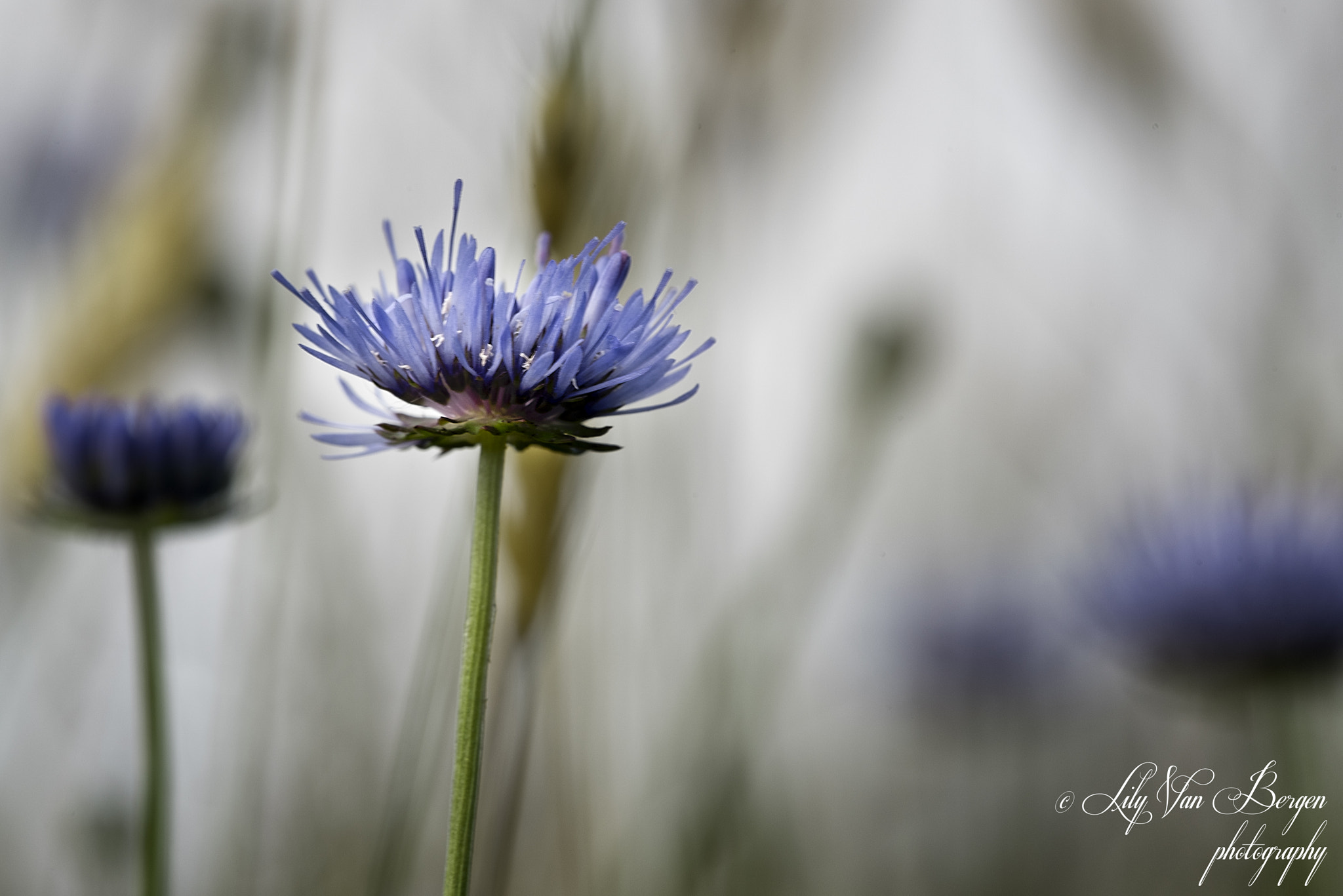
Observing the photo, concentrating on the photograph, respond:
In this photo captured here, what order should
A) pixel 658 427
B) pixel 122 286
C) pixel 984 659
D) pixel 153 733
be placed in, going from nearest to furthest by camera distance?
pixel 153 733 → pixel 122 286 → pixel 658 427 → pixel 984 659

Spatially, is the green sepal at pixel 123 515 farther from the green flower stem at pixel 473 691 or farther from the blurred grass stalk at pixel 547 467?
the green flower stem at pixel 473 691

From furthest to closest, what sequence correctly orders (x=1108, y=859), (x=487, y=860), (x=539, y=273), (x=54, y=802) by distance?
(x=1108, y=859) < (x=54, y=802) < (x=487, y=860) < (x=539, y=273)

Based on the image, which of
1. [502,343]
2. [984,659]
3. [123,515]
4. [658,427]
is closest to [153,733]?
[123,515]

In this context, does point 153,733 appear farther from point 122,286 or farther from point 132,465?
point 122,286

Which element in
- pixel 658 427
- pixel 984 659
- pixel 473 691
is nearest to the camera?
pixel 473 691

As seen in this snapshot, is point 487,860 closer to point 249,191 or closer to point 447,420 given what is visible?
point 447,420

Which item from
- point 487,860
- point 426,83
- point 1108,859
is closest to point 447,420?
point 487,860

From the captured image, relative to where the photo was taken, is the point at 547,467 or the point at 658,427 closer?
the point at 547,467

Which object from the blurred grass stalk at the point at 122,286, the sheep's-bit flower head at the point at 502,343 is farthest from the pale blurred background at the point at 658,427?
the sheep's-bit flower head at the point at 502,343
